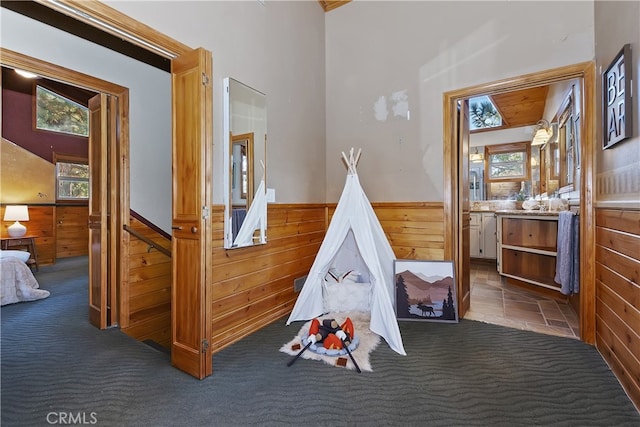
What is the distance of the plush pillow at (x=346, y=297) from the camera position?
289 cm

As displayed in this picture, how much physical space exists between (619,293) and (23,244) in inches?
314

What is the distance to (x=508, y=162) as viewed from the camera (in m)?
5.80

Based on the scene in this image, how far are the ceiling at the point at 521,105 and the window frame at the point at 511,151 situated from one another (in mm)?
371

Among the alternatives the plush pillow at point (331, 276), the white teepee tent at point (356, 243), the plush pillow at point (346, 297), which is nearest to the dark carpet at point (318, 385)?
the white teepee tent at point (356, 243)

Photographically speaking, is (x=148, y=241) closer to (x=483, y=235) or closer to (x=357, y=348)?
(x=357, y=348)

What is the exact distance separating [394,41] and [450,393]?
3215mm

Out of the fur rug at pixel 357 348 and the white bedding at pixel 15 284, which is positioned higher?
the white bedding at pixel 15 284

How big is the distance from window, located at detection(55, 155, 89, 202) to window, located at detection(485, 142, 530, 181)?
8833 mm

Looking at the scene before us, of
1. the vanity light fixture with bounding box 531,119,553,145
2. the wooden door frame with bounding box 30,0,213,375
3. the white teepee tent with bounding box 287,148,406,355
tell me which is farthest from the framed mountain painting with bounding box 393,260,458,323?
the vanity light fixture with bounding box 531,119,553,145

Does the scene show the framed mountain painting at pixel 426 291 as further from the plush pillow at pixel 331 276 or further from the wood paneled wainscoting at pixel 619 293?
the wood paneled wainscoting at pixel 619 293

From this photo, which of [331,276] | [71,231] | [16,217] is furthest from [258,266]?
[71,231]

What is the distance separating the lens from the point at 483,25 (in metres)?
2.73

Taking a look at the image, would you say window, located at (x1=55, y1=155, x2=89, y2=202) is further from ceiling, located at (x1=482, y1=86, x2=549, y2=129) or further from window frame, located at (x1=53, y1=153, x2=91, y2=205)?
ceiling, located at (x1=482, y1=86, x2=549, y2=129)

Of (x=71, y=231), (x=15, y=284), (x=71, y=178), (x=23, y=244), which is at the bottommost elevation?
(x=15, y=284)
